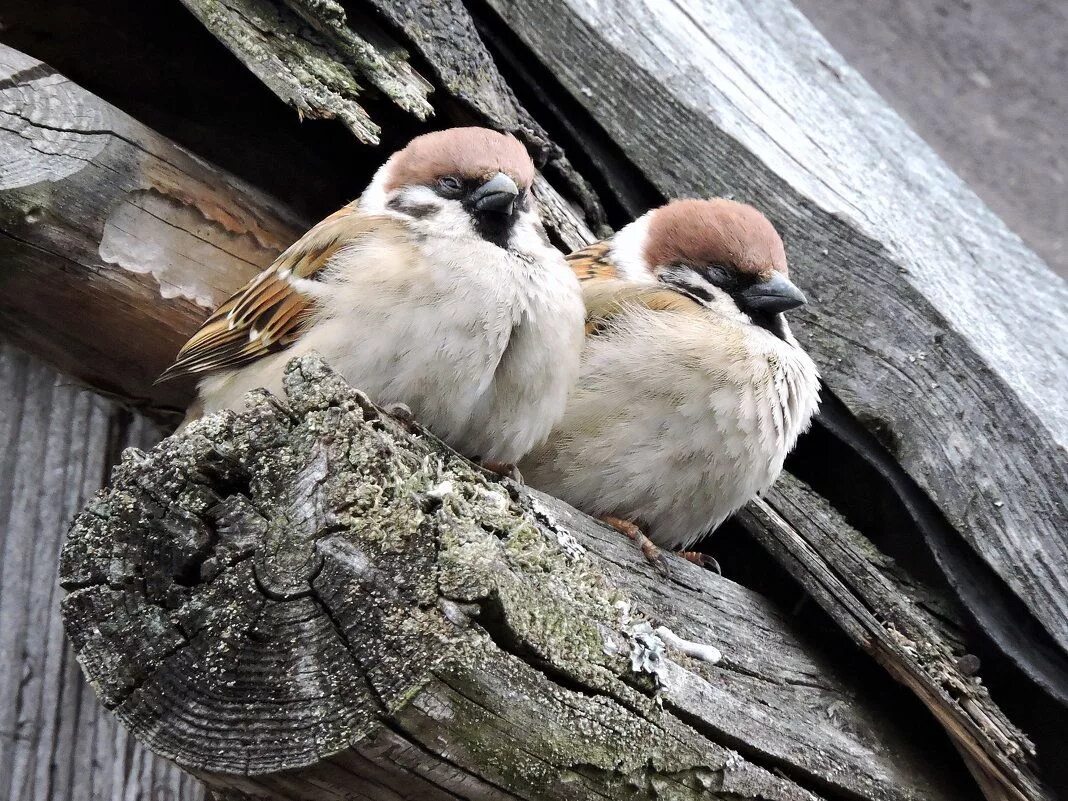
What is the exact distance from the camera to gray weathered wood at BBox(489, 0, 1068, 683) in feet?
8.00

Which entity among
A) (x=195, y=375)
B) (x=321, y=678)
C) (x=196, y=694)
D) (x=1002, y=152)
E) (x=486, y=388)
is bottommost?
(x=195, y=375)

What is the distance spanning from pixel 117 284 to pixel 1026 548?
183 centimetres

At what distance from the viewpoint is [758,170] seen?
9.16 feet

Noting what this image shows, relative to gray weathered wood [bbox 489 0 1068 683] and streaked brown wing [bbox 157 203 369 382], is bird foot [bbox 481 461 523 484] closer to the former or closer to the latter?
streaked brown wing [bbox 157 203 369 382]

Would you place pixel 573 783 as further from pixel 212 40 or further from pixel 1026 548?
pixel 212 40

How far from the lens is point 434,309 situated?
1960 mm

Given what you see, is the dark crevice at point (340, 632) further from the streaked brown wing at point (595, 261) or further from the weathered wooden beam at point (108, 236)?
the streaked brown wing at point (595, 261)

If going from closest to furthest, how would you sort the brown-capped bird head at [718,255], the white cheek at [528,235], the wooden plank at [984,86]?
the white cheek at [528,235]
the brown-capped bird head at [718,255]
the wooden plank at [984,86]

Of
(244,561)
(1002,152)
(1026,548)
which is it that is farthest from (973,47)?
(244,561)

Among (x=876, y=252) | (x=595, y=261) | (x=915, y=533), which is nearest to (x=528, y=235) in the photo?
(x=595, y=261)

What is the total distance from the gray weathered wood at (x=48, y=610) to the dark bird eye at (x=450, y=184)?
814mm

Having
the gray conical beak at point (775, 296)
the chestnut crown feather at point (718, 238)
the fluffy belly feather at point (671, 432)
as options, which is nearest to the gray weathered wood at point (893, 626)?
the fluffy belly feather at point (671, 432)

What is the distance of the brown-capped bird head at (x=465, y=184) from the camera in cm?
222

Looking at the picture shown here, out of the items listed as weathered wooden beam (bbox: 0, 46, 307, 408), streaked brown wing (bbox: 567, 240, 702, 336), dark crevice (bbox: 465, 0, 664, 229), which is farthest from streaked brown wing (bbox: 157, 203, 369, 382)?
dark crevice (bbox: 465, 0, 664, 229)
